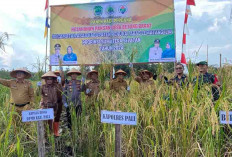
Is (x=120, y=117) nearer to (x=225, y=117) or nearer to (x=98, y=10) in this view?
(x=225, y=117)

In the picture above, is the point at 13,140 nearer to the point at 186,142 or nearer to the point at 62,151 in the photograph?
the point at 62,151

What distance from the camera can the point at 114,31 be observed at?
24.4 feet

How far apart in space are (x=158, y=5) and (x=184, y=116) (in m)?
5.58

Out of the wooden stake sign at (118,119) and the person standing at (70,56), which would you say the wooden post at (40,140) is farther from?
the person standing at (70,56)

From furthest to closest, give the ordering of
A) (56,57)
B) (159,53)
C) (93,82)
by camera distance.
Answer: (56,57), (159,53), (93,82)

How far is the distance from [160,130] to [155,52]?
488 cm

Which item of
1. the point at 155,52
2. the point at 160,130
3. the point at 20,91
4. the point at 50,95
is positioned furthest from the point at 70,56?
the point at 160,130

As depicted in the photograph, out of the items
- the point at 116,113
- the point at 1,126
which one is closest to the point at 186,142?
the point at 116,113

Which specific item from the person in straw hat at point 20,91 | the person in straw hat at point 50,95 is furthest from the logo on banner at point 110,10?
the person in straw hat at point 20,91

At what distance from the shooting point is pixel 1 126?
3.17 metres

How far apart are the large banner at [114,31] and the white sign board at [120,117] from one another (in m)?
4.74

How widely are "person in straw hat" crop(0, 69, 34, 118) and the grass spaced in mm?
858

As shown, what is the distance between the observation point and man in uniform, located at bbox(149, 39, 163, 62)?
7.04m

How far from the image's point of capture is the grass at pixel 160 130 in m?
2.29
